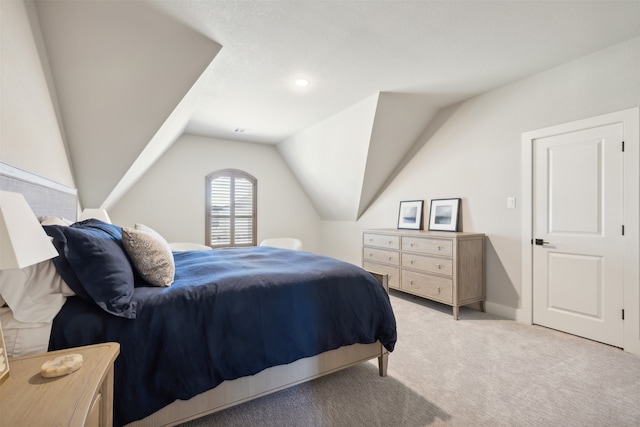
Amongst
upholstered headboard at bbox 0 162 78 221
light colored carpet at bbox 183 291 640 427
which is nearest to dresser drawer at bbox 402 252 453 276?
light colored carpet at bbox 183 291 640 427

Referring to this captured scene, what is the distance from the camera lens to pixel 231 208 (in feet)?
18.0

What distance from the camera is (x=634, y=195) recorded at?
2.37 m

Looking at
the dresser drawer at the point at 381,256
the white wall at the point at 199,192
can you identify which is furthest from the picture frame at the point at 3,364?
the white wall at the point at 199,192

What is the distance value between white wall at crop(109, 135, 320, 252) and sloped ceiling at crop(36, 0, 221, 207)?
5.70 feet

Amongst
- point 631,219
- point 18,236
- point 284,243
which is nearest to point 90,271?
point 18,236

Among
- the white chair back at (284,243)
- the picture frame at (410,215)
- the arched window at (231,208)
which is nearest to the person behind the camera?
the picture frame at (410,215)

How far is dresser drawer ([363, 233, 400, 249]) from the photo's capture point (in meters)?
3.88

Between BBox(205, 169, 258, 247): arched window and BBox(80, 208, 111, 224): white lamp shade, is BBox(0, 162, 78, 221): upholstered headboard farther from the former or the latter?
BBox(205, 169, 258, 247): arched window

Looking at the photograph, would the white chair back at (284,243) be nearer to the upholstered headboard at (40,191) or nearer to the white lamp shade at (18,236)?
the upholstered headboard at (40,191)

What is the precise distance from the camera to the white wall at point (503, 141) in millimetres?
2525

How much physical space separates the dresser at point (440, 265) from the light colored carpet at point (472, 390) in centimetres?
64

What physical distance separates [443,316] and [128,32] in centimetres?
380

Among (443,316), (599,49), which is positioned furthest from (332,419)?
(599,49)

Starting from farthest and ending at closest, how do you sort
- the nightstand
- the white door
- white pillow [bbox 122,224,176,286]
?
the white door → white pillow [bbox 122,224,176,286] → the nightstand
